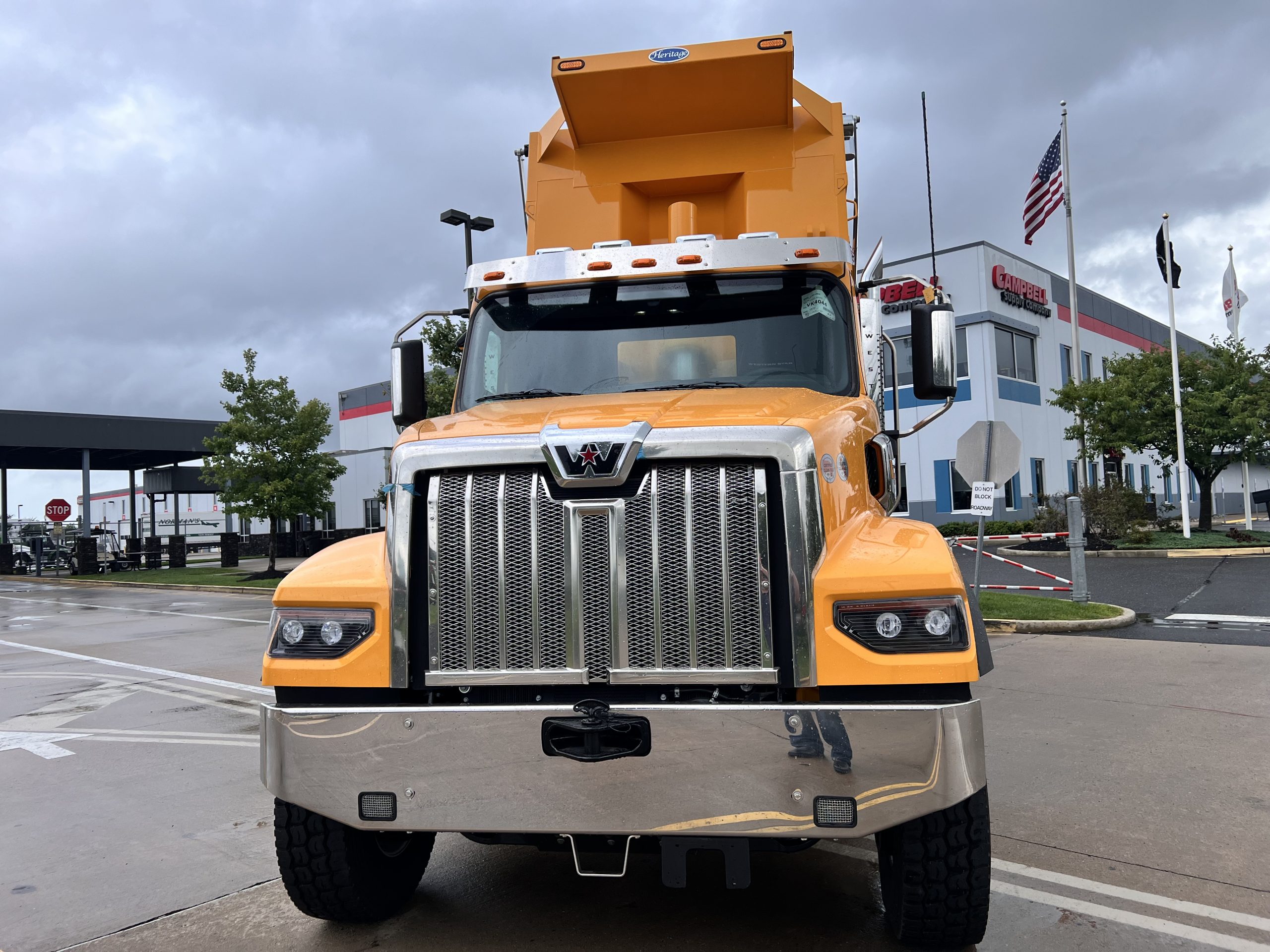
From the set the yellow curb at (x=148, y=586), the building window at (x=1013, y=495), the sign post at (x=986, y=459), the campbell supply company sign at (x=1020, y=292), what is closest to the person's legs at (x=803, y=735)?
the sign post at (x=986, y=459)

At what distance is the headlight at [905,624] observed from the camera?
3.04 metres

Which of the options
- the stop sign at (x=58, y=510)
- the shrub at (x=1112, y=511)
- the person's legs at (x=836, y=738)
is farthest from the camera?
the stop sign at (x=58, y=510)

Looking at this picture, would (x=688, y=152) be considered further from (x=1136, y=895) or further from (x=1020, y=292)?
(x=1020, y=292)

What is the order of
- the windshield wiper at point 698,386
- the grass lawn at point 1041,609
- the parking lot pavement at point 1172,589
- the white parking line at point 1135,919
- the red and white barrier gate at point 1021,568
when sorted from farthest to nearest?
the red and white barrier gate at point 1021,568 < the grass lawn at point 1041,609 < the parking lot pavement at point 1172,589 < the windshield wiper at point 698,386 < the white parking line at point 1135,919

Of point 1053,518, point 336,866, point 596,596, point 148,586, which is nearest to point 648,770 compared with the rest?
point 596,596

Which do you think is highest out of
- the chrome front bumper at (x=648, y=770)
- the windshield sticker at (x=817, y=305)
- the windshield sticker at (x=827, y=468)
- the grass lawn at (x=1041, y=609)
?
the windshield sticker at (x=817, y=305)

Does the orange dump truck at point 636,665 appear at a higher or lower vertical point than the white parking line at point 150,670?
higher

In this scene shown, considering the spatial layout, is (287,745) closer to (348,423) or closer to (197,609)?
(197,609)

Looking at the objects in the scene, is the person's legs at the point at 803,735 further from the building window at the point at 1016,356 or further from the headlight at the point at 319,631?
the building window at the point at 1016,356

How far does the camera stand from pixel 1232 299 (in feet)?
96.2

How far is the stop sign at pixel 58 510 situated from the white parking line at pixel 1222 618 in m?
41.6

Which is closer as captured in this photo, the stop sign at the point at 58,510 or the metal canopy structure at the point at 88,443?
the metal canopy structure at the point at 88,443

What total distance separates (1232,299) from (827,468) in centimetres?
3147

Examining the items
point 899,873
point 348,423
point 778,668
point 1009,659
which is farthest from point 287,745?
point 348,423
